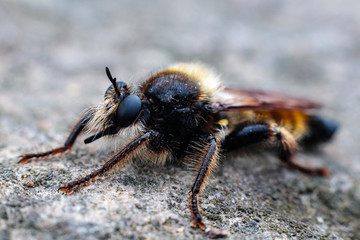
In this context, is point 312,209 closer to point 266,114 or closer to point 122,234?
point 266,114

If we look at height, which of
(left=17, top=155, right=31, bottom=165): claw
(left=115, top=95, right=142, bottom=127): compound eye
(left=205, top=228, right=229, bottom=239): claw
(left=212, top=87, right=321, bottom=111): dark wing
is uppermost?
(left=115, top=95, right=142, bottom=127): compound eye

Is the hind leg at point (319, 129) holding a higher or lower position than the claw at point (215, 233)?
higher

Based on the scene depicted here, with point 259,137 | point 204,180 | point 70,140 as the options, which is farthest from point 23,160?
point 259,137

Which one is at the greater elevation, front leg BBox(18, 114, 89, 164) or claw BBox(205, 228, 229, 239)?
front leg BBox(18, 114, 89, 164)

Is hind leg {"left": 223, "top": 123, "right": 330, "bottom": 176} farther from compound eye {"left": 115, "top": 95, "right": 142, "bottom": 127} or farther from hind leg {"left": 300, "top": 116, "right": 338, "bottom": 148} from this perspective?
compound eye {"left": 115, "top": 95, "right": 142, "bottom": 127}

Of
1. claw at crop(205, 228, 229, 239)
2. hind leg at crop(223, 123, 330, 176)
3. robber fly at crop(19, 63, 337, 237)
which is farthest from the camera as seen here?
hind leg at crop(223, 123, 330, 176)

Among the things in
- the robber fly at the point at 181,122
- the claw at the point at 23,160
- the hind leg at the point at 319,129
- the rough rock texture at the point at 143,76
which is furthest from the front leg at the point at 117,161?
the hind leg at the point at 319,129

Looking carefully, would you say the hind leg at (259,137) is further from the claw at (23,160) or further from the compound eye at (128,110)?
the claw at (23,160)

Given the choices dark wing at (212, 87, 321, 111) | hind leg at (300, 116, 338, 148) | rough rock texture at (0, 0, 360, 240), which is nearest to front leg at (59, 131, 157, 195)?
rough rock texture at (0, 0, 360, 240)
